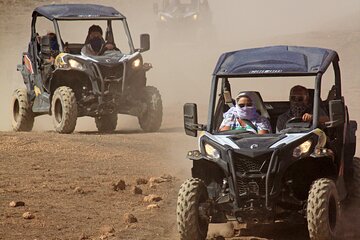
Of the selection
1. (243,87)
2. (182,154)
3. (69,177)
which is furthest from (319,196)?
(243,87)

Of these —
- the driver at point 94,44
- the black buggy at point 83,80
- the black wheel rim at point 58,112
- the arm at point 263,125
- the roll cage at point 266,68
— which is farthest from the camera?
the driver at point 94,44

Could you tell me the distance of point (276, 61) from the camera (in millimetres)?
10453

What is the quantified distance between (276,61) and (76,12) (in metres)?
9.12

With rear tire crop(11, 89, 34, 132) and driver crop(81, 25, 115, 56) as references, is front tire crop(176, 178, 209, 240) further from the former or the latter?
rear tire crop(11, 89, 34, 132)

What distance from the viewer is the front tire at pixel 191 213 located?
371 inches

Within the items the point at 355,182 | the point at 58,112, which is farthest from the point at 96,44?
the point at 355,182

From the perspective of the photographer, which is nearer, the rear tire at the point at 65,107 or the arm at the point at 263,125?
the arm at the point at 263,125

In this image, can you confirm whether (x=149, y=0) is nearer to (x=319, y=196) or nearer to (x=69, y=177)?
(x=69, y=177)

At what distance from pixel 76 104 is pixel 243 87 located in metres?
12.1

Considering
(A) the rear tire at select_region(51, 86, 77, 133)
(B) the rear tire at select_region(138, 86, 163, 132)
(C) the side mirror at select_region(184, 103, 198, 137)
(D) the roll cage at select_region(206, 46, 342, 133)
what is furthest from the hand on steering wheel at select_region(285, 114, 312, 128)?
(B) the rear tire at select_region(138, 86, 163, 132)

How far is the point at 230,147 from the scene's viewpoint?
9523mm

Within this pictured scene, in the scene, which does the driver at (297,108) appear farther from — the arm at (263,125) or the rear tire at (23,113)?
the rear tire at (23,113)

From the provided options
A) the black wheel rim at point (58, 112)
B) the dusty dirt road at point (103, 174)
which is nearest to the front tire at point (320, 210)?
the dusty dirt road at point (103, 174)

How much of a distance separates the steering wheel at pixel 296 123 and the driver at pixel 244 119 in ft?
0.83
